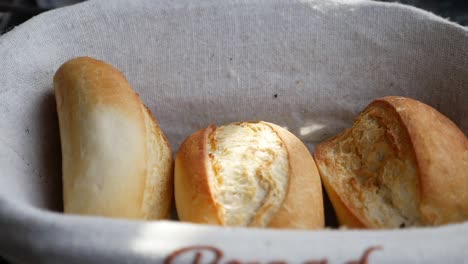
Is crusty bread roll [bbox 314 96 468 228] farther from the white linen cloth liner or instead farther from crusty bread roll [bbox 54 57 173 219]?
crusty bread roll [bbox 54 57 173 219]

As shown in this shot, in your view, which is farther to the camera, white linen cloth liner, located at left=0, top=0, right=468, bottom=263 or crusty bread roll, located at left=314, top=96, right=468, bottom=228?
white linen cloth liner, located at left=0, top=0, right=468, bottom=263

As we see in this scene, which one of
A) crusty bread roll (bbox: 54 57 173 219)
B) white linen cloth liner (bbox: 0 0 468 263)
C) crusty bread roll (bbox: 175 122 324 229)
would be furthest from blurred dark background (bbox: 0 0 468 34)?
crusty bread roll (bbox: 175 122 324 229)

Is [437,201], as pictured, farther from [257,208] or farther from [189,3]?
[189,3]

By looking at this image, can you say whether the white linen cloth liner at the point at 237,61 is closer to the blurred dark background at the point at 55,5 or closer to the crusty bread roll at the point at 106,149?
the crusty bread roll at the point at 106,149

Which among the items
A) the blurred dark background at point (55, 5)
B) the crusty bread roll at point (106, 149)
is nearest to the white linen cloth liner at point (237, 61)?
the crusty bread roll at point (106, 149)

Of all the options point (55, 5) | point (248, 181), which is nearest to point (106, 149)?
point (248, 181)

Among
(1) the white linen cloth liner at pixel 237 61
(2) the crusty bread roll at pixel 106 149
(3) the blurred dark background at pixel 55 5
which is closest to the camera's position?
(2) the crusty bread roll at pixel 106 149
